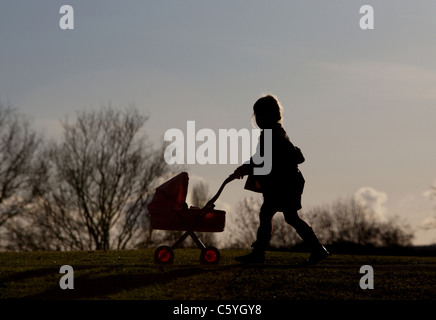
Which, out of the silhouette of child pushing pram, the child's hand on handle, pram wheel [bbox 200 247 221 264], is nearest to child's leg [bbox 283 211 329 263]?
the silhouette of child pushing pram

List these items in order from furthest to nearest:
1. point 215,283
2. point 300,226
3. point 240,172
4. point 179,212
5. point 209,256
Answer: point 209,256, point 179,212, point 300,226, point 240,172, point 215,283

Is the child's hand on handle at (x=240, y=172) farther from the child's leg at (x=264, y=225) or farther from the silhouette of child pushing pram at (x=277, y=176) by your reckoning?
the child's leg at (x=264, y=225)

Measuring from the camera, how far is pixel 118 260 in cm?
1141

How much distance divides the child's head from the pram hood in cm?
127

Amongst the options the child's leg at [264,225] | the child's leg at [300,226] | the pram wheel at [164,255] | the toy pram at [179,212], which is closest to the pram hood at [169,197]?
the toy pram at [179,212]

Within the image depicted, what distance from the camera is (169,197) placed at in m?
9.66

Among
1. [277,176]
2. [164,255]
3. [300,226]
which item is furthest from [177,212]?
[300,226]

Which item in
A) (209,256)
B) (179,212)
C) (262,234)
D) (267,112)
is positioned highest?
(267,112)

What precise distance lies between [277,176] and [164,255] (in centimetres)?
201

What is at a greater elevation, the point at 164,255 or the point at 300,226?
the point at 300,226

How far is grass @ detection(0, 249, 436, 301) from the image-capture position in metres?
7.64

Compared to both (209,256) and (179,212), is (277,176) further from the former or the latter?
(209,256)

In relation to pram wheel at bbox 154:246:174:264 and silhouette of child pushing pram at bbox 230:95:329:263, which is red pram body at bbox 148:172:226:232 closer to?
pram wheel at bbox 154:246:174:264
